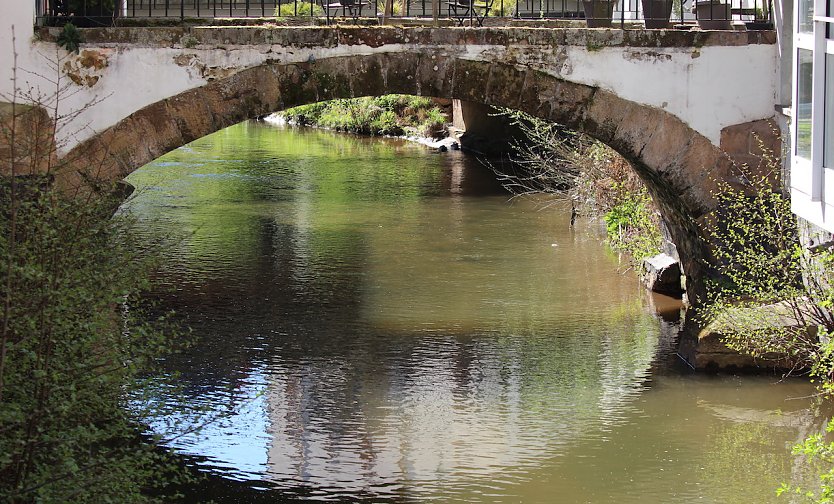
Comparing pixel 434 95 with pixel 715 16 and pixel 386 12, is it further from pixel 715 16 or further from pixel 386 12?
pixel 715 16

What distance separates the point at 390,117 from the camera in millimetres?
30750

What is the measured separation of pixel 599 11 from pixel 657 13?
50 centimetres

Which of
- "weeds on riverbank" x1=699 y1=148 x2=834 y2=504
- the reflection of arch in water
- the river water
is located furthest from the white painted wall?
the reflection of arch in water

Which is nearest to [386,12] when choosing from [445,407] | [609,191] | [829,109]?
[445,407]

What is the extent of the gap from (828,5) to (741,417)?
10.4 feet

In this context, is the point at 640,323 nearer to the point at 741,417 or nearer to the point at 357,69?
the point at 741,417

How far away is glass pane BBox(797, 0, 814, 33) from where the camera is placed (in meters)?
9.30

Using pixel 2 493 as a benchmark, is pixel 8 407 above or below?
above

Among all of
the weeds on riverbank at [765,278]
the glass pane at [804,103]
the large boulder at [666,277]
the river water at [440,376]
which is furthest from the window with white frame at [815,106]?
the large boulder at [666,277]

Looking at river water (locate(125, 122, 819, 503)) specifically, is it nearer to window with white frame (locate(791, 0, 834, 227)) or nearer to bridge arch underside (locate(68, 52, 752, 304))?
bridge arch underside (locate(68, 52, 752, 304))

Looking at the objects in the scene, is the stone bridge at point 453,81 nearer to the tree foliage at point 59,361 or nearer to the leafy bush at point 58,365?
the tree foliage at point 59,361

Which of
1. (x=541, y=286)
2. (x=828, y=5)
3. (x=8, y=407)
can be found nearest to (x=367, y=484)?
(x=8, y=407)

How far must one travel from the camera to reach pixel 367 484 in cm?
Result: 848

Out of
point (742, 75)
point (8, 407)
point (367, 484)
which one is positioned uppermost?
point (742, 75)
